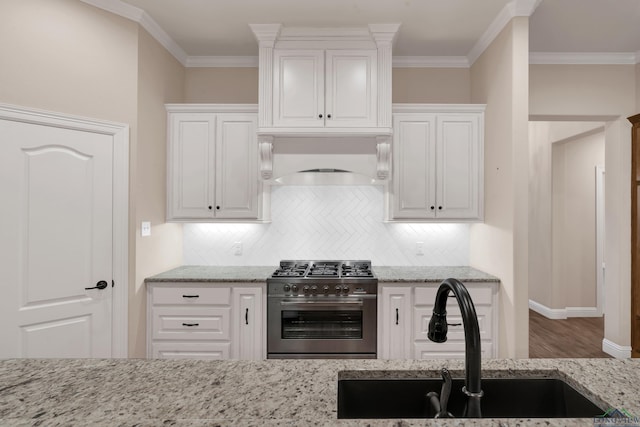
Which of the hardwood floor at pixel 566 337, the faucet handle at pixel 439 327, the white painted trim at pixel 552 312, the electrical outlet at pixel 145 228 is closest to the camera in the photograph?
the faucet handle at pixel 439 327

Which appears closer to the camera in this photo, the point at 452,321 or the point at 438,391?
the point at 438,391

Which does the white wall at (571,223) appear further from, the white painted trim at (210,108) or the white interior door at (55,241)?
the white interior door at (55,241)

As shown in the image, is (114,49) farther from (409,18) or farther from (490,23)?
(490,23)

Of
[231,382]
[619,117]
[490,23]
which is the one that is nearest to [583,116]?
[619,117]

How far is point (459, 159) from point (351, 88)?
1130 millimetres

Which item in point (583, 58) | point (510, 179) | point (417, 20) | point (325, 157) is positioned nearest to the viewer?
point (510, 179)

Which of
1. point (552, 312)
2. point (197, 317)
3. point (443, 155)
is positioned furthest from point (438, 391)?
point (552, 312)

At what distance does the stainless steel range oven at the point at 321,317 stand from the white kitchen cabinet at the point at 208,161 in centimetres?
91

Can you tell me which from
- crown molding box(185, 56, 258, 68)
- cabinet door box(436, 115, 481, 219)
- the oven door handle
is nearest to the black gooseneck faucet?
the oven door handle

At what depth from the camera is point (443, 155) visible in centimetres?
309

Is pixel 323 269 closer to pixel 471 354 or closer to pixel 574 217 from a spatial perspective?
pixel 471 354

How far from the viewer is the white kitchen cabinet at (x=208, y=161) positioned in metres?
3.11

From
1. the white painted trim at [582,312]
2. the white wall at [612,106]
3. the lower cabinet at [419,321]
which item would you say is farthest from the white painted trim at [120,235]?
the white painted trim at [582,312]

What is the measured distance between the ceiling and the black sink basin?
2.55 meters
